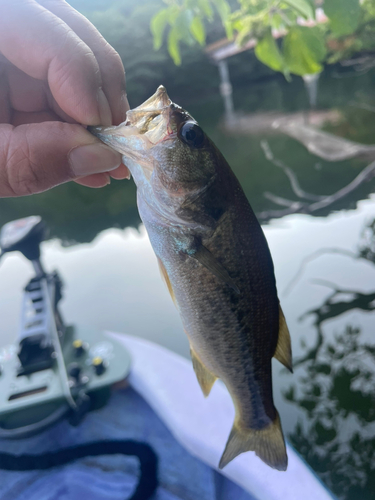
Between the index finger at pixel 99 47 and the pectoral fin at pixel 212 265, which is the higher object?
the index finger at pixel 99 47

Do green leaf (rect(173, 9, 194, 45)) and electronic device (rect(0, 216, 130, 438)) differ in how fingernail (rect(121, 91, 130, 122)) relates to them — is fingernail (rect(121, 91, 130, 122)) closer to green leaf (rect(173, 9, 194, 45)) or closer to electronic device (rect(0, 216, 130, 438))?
green leaf (rect(173, 9, 194, 45))

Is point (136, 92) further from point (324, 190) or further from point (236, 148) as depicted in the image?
point (324, 190)

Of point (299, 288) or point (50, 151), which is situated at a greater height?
point (50, 151)

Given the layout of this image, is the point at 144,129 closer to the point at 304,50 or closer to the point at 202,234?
the point at 202,234

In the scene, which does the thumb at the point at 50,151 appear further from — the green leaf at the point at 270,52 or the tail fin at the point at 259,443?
the green leaf at the point at 270,52

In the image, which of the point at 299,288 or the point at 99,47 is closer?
the point at 99,47

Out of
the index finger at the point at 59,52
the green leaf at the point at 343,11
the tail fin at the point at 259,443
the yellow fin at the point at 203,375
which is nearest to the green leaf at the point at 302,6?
the green leaf at the point at 343,11

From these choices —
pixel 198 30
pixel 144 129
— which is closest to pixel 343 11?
pixel 198 30
